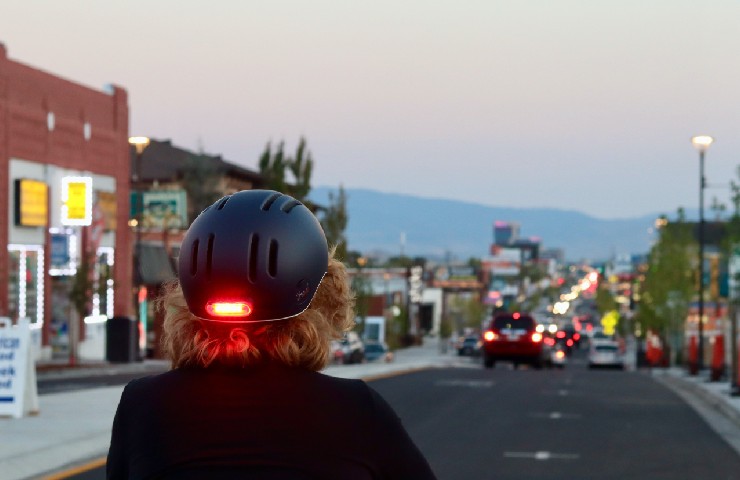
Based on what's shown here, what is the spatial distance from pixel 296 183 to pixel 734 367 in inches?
2041

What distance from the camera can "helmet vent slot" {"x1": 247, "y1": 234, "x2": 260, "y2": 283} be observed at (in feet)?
10.8

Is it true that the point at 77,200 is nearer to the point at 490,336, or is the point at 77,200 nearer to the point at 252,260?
the point at 490,336

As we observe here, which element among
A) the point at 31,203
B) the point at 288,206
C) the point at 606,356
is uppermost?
the point at 31,203

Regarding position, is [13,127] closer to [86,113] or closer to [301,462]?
[86,113]

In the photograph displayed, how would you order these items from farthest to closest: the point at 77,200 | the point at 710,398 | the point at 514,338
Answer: the point at 77,200
the point at 514,338
the point at 710,398

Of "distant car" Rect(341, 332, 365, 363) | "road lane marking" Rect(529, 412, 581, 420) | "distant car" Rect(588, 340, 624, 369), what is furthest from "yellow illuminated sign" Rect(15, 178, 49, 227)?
"road lane marking" Rect(529, 412, 581, 420)

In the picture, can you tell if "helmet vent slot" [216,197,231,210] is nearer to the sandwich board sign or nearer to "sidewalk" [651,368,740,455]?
"sidewalk" [651,368,740,455]

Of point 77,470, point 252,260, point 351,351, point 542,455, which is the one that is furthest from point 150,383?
point 351,351

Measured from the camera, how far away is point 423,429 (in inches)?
802

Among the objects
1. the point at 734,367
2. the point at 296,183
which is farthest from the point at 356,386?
the point at 296,183

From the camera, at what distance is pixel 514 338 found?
43750 millimetres

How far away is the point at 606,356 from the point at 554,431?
4913 centimetres

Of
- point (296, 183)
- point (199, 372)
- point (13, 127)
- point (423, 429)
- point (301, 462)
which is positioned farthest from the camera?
point (296, 183)

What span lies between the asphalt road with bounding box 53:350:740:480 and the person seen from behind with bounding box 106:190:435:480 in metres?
11.8
